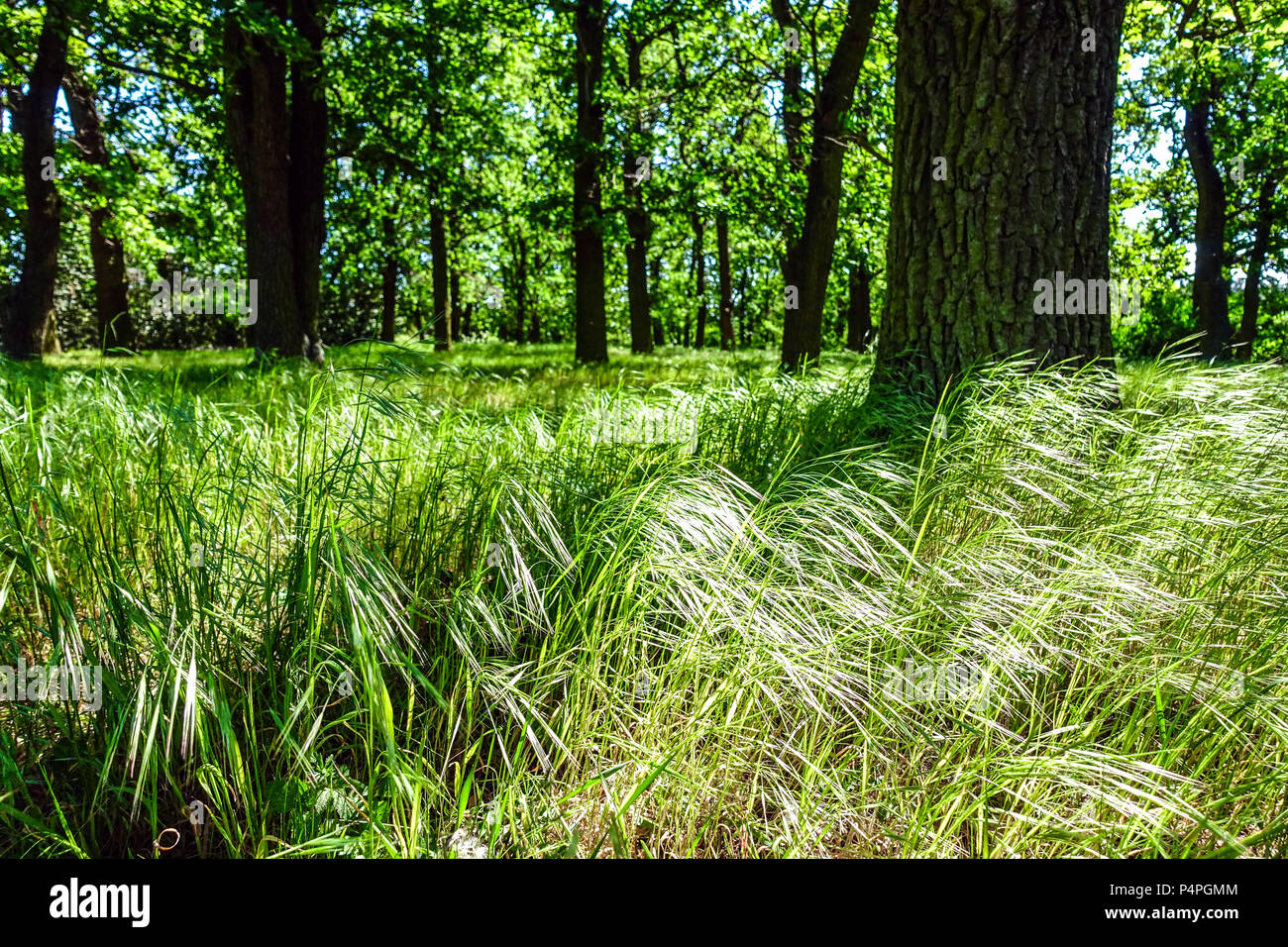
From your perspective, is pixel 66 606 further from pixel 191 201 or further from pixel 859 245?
pixel 191 201

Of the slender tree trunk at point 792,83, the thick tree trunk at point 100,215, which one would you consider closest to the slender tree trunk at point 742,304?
the slender tree trunk at point 792,83

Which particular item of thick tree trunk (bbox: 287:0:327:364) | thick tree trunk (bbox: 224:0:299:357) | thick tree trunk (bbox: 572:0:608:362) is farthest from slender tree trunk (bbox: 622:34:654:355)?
thick tree trunk (bbox: 224:0:299:357)

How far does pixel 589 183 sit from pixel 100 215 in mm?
9254

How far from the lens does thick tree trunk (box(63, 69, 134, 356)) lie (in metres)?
10.1

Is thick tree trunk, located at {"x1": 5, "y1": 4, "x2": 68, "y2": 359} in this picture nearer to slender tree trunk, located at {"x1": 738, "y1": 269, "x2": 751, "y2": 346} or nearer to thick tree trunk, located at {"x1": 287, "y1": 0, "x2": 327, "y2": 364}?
thick tree trunk, located at {"x1": 287, "y1": 0, "x2": 327, "y2": 364}

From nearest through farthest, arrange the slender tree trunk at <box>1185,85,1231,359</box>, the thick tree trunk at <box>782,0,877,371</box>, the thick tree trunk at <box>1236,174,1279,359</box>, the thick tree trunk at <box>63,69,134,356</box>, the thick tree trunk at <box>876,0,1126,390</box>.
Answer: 1. the thick tree trunk at <box>876,0,1126,390</box>
2. the thick tree trunk at <box>782,0,877,371</box>
3. the thick tree trunk at <box>63,69,134,356</box>
4. the slender tree trunk at <box>1185,85,1231,359</box>
5. the thick tree trunk at <box>1236,174,1279,359</box>

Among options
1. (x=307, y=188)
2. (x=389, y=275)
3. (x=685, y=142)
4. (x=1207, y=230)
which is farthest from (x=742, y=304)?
(x=307, y=188)

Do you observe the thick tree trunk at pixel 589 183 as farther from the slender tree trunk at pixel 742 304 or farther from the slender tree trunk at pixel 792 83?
the slender tree trunk at pixel 742 304

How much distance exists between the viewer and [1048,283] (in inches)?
128

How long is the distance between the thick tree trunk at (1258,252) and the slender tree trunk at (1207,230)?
416 centimetres

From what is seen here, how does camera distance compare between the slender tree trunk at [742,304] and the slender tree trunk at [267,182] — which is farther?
the slender tree trunk at [742,304]

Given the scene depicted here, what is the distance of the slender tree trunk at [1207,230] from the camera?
1125cm

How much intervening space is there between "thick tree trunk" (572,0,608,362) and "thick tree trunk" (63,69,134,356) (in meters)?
6.36

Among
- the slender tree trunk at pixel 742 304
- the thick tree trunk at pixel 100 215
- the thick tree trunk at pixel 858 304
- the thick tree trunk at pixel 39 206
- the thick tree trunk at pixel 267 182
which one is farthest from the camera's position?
the slender tree trunk at pixel 742 304
